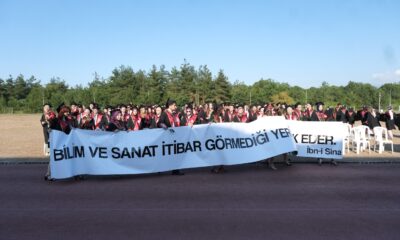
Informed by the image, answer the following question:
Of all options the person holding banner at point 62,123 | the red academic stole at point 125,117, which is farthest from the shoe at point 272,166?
the person holding banner at point 62,123

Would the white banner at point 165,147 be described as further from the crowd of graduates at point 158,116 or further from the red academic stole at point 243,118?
the red academic stole at point 243,118

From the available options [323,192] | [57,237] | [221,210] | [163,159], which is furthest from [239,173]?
[57,237]

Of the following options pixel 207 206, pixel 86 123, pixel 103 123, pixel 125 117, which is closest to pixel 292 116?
pixel 125 117

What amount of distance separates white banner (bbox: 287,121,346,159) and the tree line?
44.2 m

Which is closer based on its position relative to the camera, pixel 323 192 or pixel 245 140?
pixel 323 192

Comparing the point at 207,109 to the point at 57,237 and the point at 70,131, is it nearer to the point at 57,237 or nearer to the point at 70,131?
the point at 70,131

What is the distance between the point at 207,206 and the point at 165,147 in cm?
361

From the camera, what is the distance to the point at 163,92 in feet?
221

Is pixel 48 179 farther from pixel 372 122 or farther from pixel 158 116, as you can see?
pixel 372 122

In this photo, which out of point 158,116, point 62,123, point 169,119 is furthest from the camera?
point 158,116

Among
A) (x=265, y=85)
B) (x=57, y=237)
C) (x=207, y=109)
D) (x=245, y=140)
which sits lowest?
(x=57, y=237)

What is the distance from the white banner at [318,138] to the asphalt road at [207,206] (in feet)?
4.71

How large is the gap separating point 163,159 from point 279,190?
3.42 m

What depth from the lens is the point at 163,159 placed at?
1098cm
